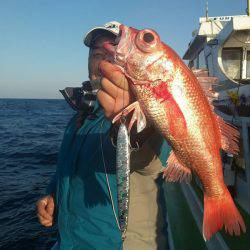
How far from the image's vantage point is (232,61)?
9.28m

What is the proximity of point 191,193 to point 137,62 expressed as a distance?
555 cm

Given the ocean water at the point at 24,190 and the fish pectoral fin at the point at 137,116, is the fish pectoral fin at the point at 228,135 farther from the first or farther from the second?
the ocean water at the point at 24,190

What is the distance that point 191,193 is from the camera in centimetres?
709

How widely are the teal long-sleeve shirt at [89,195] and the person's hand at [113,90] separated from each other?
548 millimetres

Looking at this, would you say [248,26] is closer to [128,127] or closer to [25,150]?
[128,127]

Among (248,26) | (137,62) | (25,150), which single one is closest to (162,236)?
(137,62)

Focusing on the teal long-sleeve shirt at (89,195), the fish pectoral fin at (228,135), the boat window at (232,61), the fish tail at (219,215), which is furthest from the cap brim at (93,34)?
the boat window at (232,61)

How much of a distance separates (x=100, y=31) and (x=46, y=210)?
87.4 inches

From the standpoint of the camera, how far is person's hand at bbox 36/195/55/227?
352 cm

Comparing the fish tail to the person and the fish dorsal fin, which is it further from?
the person

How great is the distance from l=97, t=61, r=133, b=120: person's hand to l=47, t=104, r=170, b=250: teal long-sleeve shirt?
1.80 ft

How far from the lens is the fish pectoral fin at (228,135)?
2314 mm

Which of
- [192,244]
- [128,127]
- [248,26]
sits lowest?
[192,244]

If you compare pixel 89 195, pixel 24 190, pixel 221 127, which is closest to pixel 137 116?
pixel 221 127
